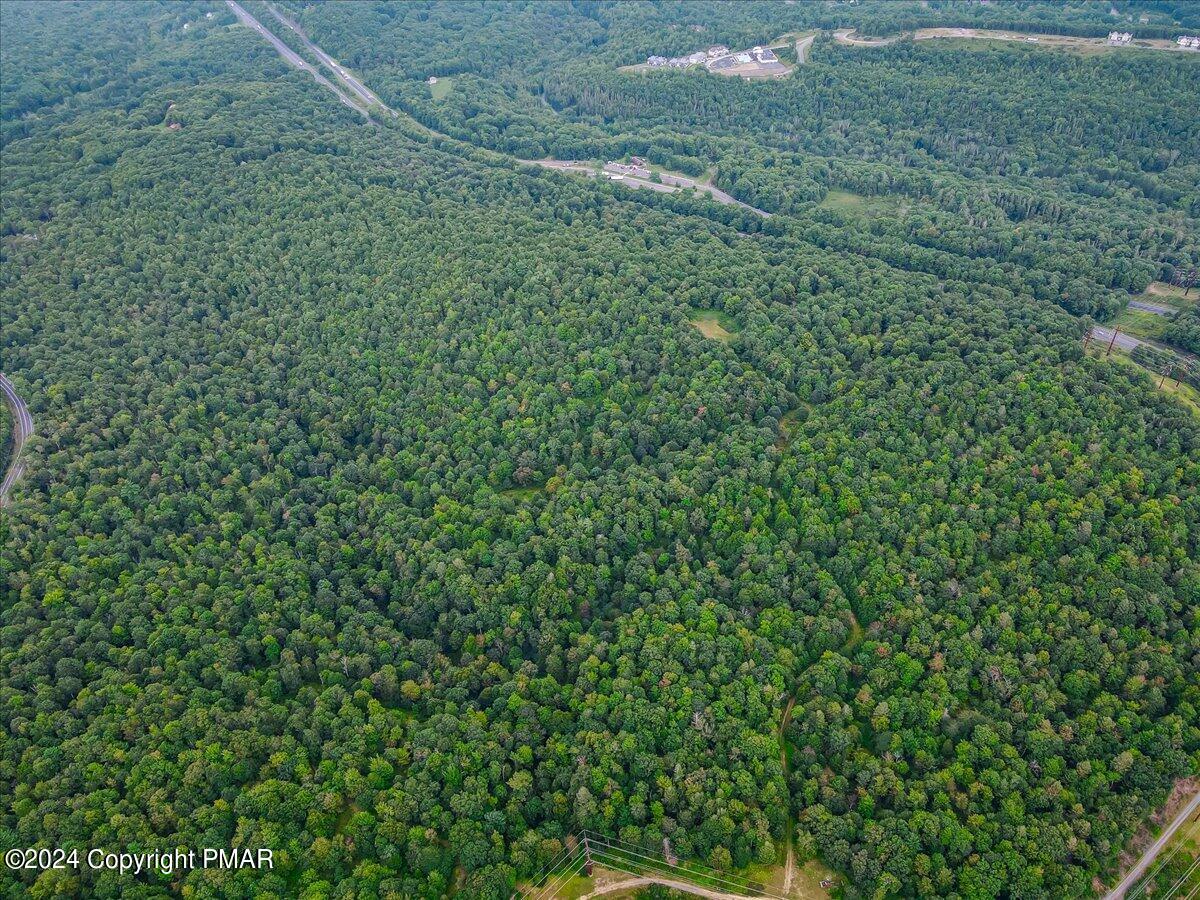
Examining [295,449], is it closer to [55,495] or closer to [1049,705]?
[55,495]

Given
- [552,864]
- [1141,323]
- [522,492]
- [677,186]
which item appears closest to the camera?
[552,864]

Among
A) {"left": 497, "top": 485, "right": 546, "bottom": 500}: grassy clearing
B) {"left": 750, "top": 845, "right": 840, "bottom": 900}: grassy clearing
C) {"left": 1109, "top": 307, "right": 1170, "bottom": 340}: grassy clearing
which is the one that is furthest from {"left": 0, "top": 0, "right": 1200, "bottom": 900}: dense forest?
{"left": 1109, "top": 307, "right": 1170, "bottom": 340}: grassy clearing

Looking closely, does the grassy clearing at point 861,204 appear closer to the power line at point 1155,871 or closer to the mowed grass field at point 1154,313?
the mowed grass field at point 1154,313

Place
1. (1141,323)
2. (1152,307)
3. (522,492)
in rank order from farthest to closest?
(1152,307)
(1141,323)
(522,492)

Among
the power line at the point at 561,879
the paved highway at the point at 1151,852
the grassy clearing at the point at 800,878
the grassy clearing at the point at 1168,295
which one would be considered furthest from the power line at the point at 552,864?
the grassy clearing at the point at 1168,295

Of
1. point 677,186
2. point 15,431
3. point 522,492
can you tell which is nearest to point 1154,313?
point 677,186

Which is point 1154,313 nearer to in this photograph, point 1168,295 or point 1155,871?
point 1168,295

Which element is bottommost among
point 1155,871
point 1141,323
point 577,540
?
point 1155,871
